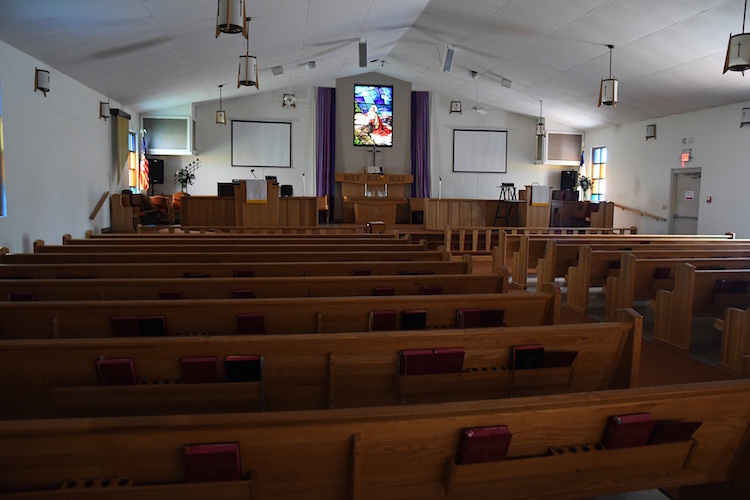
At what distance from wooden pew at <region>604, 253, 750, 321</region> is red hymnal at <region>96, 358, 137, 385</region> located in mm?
3388

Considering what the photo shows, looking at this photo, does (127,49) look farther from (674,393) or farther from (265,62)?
(674,393)

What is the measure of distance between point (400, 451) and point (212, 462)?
417 mm

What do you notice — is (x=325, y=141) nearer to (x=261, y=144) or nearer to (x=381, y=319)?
(x=261, y=144)

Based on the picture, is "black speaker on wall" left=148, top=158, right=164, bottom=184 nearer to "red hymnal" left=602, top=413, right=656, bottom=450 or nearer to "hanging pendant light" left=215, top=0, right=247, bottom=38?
"hanging pendant light" left=215, top=0, right=247, bottom=38

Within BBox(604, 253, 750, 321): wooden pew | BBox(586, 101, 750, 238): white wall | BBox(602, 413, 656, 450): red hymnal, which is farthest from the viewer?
BBox(586, 101, 750, 238): white wall

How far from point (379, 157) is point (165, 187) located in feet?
17.6

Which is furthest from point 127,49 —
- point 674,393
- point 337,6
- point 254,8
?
point 674,393

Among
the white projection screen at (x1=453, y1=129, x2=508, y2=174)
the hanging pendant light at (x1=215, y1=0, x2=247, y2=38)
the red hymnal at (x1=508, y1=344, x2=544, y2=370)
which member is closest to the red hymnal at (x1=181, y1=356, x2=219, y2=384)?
the red hymnal at (x1=508, y1=344, x2=544, y2=370)

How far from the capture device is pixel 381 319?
2.22 meters

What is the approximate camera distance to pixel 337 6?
7.50 m

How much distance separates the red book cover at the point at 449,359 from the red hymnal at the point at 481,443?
1.56 feet

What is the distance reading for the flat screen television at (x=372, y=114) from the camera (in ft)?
43.9

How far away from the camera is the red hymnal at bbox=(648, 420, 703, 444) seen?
1.34m

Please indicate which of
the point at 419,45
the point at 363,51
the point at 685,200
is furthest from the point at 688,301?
the point at 419,45
